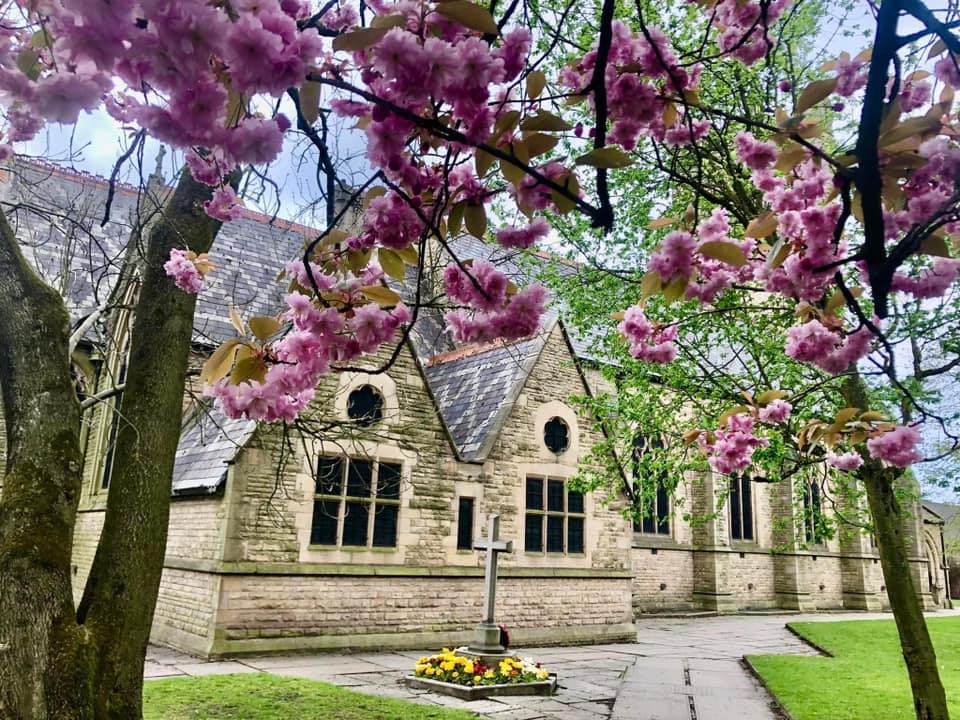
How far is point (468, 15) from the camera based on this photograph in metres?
1.76

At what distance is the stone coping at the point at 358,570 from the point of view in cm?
1120

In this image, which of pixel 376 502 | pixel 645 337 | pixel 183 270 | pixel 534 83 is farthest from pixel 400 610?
pixel 534 83

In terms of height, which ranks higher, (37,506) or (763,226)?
(763,226)

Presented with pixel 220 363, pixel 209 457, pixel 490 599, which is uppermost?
pixel 209 457

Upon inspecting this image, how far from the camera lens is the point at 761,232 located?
2.76 m

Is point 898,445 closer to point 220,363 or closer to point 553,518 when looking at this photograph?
point 220,363

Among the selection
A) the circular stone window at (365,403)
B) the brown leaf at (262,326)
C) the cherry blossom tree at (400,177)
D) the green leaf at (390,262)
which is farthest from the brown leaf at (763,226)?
the circular stone window at (365,403)

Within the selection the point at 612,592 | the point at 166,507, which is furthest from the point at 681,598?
the point at 166,507

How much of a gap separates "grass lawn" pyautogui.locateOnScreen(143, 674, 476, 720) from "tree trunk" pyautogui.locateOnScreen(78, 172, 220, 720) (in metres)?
2.34

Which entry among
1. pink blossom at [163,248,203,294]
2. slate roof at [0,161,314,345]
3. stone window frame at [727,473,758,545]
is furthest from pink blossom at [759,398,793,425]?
stone window frame at [727,473,758,545]

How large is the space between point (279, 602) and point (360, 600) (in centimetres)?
147

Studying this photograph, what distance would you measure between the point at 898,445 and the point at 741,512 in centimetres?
2471

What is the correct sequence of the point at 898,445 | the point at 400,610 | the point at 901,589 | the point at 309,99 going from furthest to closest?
the point at 400,610 < the point at 901,589 < the point at 898,445 < the point at 309,99

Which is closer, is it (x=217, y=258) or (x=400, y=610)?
(x=400, y=610)
